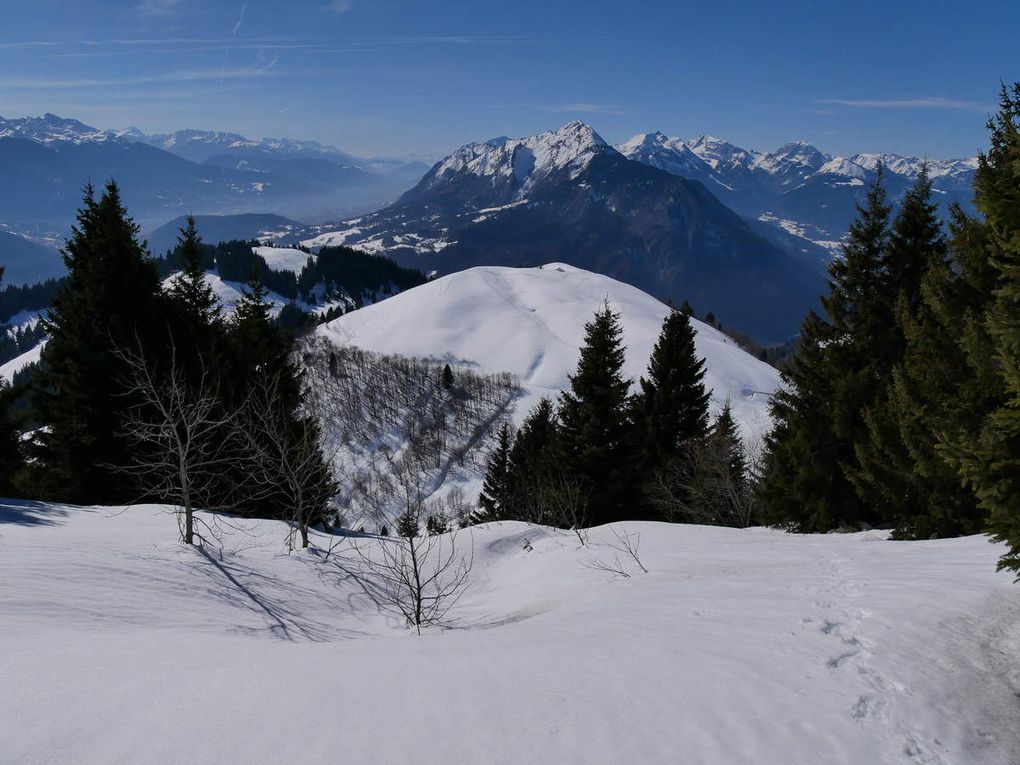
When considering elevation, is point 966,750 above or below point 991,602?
below

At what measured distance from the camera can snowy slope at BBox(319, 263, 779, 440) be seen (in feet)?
328

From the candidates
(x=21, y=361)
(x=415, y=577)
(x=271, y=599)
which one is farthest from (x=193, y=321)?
(x=21, y=361)

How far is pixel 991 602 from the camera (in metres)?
6.74

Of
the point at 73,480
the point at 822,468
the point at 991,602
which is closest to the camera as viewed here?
the point at 991,602

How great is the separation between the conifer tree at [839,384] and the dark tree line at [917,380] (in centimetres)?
4

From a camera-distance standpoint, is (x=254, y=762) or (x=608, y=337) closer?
(x=254, y=762)

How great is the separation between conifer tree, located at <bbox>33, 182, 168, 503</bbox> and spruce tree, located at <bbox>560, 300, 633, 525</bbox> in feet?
60.7

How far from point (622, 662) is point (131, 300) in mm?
23400

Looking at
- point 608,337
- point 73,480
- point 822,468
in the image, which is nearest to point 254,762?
point 822,468

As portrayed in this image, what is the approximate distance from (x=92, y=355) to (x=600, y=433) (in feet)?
68.7

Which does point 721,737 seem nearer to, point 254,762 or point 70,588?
point 254,762

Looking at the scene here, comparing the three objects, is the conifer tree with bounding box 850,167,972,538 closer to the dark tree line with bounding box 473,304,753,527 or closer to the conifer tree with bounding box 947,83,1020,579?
the conifer tree with bounding box 947,83,1020,579

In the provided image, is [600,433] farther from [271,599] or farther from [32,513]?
[32,513]

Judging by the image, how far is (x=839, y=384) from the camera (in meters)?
16.5
